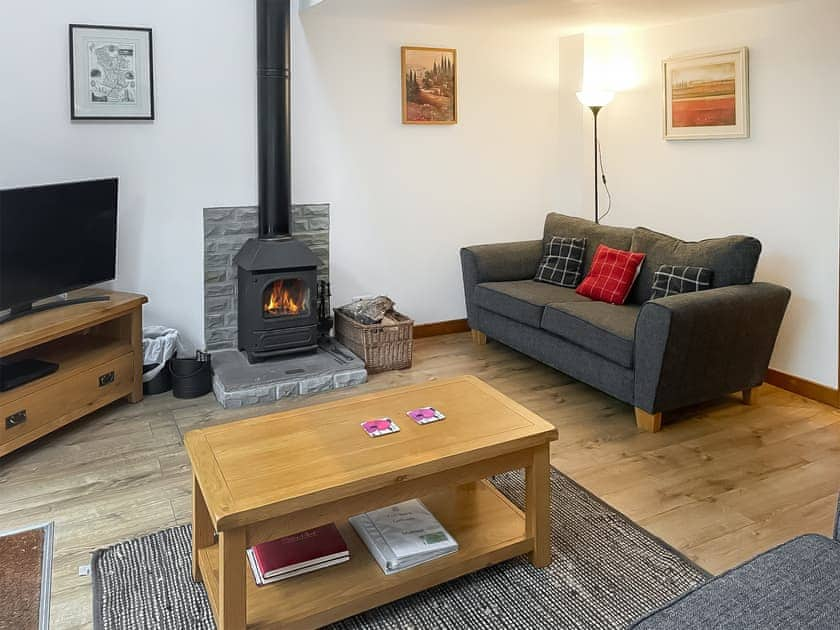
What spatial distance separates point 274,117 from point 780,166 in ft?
9.53

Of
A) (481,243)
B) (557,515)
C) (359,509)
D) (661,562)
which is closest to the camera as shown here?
(359,509)

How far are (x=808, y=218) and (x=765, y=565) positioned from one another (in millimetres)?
2864

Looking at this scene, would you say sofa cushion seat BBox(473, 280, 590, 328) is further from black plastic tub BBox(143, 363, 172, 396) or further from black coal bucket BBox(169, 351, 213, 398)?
black plastic tub BBox(143, 363, 172, 396)

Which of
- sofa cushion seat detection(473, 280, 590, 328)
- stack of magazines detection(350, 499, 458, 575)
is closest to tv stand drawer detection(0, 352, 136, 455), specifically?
stack of magazines detection(350, 499, 458, 575)

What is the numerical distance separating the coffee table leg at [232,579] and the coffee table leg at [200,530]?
15.5 inches

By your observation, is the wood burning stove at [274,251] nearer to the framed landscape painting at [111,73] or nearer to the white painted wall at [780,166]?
the framed landscape painting at [111,73]

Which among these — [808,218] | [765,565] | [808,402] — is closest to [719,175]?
[808,218]

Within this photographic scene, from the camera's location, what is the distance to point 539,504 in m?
2.22

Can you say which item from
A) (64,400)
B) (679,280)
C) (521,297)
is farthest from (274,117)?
(679,280)

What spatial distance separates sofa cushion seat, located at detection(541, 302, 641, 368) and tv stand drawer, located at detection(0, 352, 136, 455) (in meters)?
Answer: 2.35

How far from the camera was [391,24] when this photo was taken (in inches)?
179

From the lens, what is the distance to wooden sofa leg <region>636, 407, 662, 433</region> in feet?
11.0

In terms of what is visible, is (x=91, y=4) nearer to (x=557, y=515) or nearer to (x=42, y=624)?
(x=42, y=624)

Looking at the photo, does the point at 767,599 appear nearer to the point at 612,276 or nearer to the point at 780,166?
the point at 612,276
